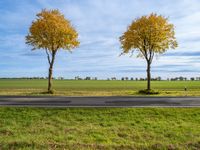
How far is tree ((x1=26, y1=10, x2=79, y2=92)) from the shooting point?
3881 centimetres

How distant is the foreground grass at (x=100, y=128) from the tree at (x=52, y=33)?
2201cm

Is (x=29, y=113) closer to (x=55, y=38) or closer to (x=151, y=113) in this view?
(x=151, y=113)

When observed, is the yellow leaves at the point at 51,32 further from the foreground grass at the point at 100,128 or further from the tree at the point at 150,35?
the foreground grass at the point at 100,128

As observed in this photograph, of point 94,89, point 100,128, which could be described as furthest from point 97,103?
point 94,89

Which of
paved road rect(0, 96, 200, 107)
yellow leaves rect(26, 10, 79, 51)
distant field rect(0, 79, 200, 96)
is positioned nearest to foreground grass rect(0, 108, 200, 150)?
paved road rect(0, 96, 200, 107)

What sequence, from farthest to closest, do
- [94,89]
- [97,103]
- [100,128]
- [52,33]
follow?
1. [94,89]
2. [52,33]
3. [97,103]
4. [100,128]

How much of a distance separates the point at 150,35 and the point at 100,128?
28274mm

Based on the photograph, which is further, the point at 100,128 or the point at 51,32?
the point at 51,32

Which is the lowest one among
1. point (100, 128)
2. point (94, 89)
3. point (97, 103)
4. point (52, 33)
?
point (100, 128)

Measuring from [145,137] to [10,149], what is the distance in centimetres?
525

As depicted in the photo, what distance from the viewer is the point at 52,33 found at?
39.0m

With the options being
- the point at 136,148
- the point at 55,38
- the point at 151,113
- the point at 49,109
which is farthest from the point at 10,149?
the point at 55,38

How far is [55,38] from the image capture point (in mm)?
39125

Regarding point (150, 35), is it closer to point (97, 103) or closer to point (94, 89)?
point (94, 89)
